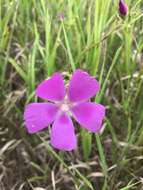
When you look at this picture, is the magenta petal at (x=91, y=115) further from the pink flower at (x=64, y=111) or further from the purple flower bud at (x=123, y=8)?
the purple flower bud at (x=123, y=8)

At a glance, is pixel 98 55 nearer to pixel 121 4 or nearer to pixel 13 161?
pixel 121 4

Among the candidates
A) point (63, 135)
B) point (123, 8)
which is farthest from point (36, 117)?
point (123, 8)

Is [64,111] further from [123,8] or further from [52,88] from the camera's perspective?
[123,8]

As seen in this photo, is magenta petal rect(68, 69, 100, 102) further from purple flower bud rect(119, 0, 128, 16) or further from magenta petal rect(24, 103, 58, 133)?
purple flower bud rect(119, 0, 128, 16)

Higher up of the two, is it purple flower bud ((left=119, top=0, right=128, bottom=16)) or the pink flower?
purple flower bud ((left=119, top=0, right=128, bottom=16))

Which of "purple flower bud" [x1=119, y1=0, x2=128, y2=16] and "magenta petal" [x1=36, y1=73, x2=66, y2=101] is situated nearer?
"magenta petal" [x1=36, y1=73, x2=66, y2=101]

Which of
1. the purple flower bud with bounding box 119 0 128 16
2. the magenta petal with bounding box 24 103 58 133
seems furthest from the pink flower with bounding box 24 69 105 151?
the purple flower bud with bounding box 119 0 128 16

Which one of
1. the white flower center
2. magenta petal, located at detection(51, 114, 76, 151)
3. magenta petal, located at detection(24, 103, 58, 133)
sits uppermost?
magenta petal, located at detection(24, 103, 58, 133)

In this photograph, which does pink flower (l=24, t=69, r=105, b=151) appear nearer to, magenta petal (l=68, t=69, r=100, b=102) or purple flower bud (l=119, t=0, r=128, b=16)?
magenta petal (l=68, t=69, r=100, b=102)

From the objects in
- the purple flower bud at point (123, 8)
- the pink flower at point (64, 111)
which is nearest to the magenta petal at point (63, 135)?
the pink flower at point (64, 111)
